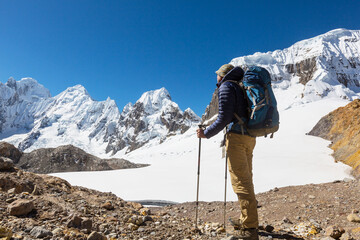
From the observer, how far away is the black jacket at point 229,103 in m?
3.08

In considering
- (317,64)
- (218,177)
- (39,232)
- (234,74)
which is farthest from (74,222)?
(317,64)

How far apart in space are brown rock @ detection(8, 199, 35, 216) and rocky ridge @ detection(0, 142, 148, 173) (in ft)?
53.3

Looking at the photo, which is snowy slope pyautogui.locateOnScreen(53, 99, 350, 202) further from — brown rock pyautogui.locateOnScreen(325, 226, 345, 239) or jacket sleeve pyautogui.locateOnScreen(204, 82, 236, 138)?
jacket sleeve pyautogui.locateOnScreen(204, 82, 236, 138)

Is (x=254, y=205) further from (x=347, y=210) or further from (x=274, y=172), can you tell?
(x=274, y=172)

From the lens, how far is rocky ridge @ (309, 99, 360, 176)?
10039mm

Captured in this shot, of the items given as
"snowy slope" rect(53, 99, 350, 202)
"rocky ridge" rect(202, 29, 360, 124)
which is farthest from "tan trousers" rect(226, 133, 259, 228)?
"rocky ridge" rect(202, 29, 360, 124)

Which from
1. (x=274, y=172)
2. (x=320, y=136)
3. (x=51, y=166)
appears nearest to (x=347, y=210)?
(x=274, y=172)

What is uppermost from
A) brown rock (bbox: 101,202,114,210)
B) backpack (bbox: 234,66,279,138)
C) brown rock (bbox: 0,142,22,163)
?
brown rock (bbox: 0,142,22,163)

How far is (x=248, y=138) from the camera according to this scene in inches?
126

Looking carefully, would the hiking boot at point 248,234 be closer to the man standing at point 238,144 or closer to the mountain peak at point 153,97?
the man standing at point 238,144

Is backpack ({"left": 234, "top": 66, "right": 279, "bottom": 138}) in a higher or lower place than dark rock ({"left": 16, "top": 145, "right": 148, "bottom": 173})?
lower

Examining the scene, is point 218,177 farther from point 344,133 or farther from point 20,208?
point 344,133

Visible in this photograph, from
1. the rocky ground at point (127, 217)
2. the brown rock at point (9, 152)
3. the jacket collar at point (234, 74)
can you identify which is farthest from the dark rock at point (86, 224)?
the brown rock at point (9, 152)

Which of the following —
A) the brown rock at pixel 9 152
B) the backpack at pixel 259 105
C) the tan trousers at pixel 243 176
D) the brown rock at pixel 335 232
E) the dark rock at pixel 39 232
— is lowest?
the dark rock at pixel 39 232
